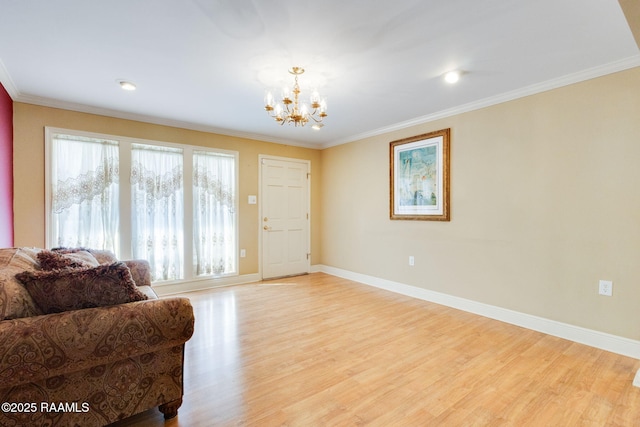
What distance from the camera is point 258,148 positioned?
4793 millimetres

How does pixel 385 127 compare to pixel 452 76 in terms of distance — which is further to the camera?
pixel 385 127

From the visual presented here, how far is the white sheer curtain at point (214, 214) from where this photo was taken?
423 centimetres

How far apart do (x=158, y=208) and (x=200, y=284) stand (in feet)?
4.05

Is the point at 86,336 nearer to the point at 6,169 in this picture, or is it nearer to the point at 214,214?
the point at 6,169

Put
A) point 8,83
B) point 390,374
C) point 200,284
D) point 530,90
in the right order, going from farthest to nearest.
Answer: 1. point 200,284
2. point 530,90
3. point 8,83
4. point 390,374

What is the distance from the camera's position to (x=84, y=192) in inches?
136

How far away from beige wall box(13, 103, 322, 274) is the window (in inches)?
3.5

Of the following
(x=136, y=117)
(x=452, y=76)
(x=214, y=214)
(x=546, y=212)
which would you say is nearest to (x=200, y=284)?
(x=214, y=214)

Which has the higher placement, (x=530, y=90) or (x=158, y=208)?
(x=530, y=90)

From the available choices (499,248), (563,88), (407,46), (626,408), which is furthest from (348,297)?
(563,88)

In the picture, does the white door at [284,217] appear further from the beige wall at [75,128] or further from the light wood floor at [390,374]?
the light wood floor at [390,374]

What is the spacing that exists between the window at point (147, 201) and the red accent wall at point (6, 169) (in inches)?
11.7

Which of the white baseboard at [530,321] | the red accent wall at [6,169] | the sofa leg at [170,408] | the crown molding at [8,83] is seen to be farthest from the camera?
A: the red accent wall at [6,169]

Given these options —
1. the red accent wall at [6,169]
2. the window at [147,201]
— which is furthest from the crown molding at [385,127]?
the window at [147,201]
